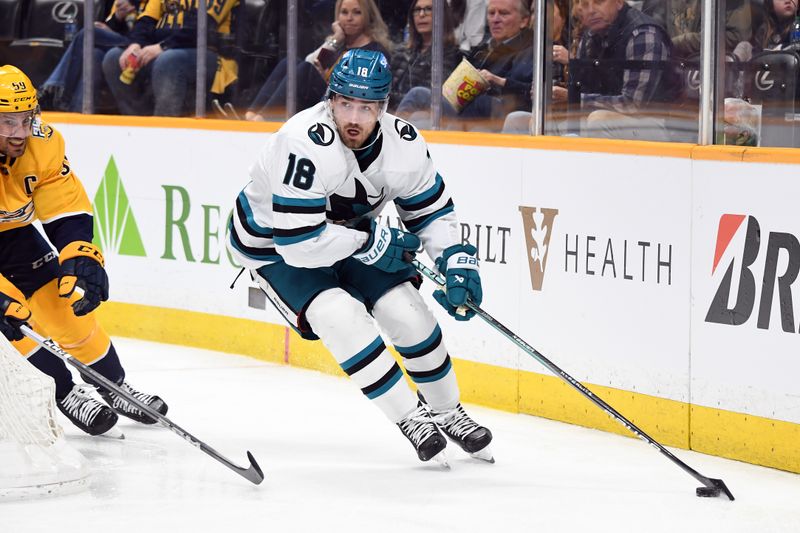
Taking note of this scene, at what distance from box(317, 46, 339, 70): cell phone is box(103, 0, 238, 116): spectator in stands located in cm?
55

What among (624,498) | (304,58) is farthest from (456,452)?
(304,58)

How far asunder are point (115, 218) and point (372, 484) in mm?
2920

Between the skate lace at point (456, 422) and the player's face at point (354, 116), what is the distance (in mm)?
783

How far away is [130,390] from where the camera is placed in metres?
4.29

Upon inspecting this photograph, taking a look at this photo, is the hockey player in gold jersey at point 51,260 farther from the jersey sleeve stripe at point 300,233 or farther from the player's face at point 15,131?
the jersey sleeve stripe at point 300,233

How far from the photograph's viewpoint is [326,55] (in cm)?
546

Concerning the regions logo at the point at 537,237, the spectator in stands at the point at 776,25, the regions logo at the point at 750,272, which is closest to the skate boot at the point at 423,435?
the regions logo at the point at 750,272

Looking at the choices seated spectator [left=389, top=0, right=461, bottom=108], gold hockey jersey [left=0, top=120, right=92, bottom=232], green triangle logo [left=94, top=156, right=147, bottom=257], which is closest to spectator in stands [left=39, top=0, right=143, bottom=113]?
→ green triangle logo [left=94, top=156, right=147, bottom=257]

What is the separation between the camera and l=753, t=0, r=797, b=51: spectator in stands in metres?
3.85

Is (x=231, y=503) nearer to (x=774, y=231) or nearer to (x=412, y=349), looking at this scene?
(x=412, y=349)

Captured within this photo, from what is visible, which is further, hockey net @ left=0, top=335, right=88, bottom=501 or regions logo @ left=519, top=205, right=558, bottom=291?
regions logo @ left=519, top=205, right=558, bottom=291

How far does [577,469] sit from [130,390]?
1.37 meters

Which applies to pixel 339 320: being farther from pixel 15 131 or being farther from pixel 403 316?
pixel 15 131

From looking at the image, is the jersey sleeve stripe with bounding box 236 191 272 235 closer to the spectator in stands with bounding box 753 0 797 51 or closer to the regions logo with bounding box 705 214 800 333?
the regions logo with bounding box 705 214 800 333
